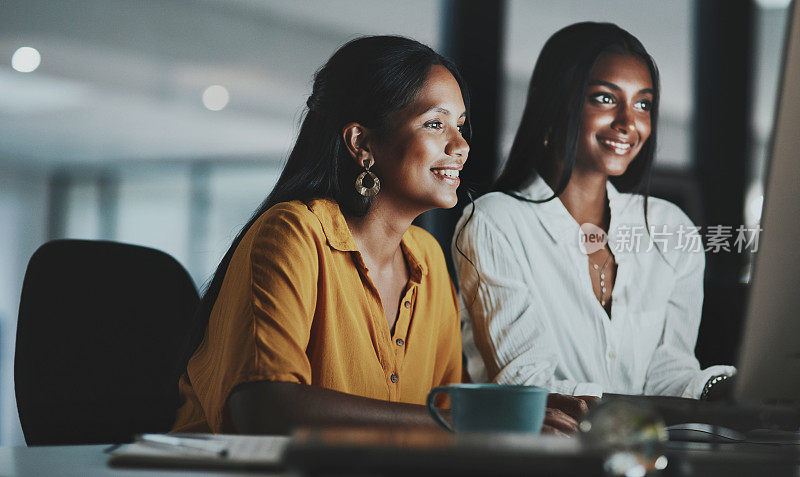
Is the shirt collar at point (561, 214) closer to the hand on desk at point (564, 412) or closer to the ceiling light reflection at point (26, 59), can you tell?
the hand on desk at point (564, 412)

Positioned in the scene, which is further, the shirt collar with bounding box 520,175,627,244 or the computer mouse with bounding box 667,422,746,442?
the shirt collar with bounding box 520,175,627,244

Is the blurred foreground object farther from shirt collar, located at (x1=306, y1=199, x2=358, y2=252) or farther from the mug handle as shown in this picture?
shirt collar, located at (x1=306, y1=199, x2=358, y2=252)

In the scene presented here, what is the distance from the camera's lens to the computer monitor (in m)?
0.82

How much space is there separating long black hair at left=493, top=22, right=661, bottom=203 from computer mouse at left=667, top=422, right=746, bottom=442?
27.6 inches

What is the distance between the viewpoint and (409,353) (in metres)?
1.54

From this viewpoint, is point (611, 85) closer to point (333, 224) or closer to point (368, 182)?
point (368, 182)

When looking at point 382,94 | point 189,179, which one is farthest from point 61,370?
point 189,179

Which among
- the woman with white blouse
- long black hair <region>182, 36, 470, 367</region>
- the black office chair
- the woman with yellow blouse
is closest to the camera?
the woman with yellow blouse

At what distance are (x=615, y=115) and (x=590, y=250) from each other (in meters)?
0.31

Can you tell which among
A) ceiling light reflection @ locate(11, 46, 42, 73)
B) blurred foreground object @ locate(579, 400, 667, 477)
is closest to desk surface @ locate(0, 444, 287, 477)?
blurred foreground object @ locate(579, 400, 667, 477)

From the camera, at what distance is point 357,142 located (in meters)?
1.61

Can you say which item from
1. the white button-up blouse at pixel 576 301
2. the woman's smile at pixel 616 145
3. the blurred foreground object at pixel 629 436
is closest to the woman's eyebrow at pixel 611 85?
the woman's smile at pixel 616 145

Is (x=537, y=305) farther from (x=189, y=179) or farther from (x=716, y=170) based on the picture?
(x=189, y=179)

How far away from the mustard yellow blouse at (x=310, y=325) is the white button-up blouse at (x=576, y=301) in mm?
116
